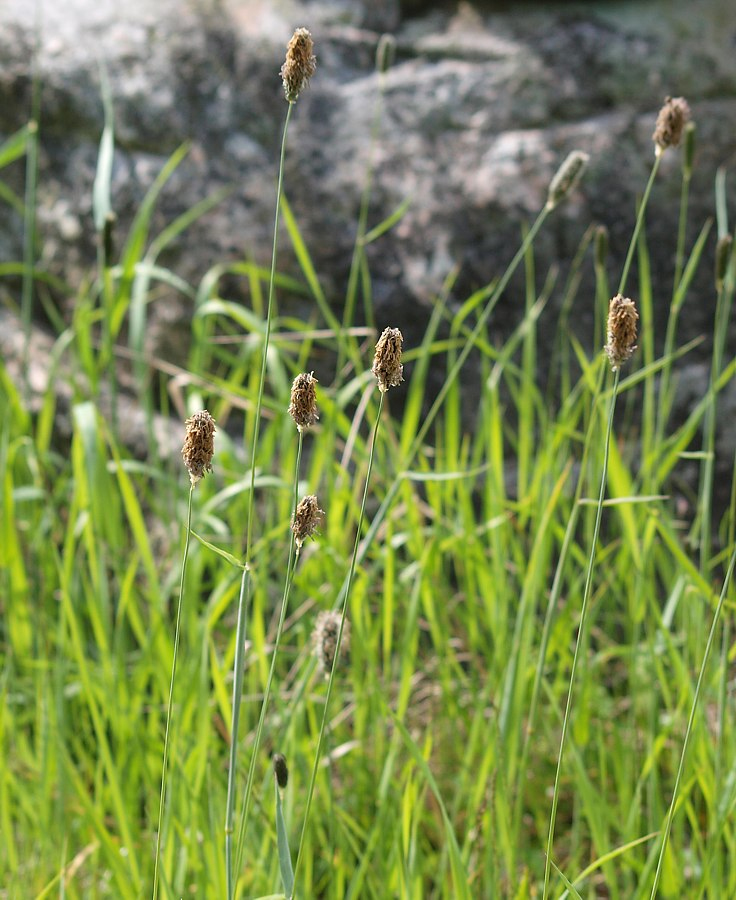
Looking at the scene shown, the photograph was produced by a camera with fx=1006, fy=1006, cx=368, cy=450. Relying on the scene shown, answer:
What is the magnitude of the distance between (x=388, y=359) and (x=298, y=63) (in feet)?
0.78

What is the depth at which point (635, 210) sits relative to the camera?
178 cm

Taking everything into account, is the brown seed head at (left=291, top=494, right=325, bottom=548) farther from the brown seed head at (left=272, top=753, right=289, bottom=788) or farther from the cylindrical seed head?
the cylindrical seed head

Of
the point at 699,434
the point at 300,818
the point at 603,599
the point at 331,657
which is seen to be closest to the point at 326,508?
the point at 603,599

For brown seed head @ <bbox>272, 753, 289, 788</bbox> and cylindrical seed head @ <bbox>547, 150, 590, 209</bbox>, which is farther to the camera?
cylindrical seed head @ <bbox>547, 150, 590, 209</bbox>

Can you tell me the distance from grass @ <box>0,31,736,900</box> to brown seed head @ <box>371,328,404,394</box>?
11.5 inches

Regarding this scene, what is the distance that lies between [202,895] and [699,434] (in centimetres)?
120

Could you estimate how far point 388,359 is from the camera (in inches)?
23.4

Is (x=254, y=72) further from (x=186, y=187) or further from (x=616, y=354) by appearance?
(x=616, y=354)

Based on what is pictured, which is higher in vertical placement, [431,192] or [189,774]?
[431,192]

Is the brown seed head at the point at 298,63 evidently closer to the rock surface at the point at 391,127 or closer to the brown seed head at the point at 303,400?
the brown seed head at the point at 303,400

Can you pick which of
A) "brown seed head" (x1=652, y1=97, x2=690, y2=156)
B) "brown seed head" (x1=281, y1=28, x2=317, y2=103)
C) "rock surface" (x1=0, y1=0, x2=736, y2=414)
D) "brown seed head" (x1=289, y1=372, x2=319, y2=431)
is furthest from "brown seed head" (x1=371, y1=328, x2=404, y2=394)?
"rock surface" (x1=0, y1=0, x2=736, y2=414)

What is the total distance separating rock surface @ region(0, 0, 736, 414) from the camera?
70.9 inches

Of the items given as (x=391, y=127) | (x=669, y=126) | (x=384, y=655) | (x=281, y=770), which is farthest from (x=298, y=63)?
(x=391, y=127)

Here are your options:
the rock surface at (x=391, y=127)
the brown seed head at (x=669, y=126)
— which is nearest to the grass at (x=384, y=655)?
the rock surface at (x=391, y=127)
